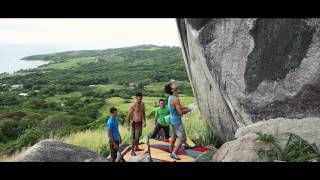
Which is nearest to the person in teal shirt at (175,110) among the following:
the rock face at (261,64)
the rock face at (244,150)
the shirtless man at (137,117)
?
the shirtless man at (137,117)

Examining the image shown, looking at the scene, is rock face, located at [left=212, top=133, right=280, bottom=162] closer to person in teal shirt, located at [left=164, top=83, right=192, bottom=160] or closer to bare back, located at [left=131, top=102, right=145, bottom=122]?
person in teal shirt, located at [left=164, top=83, right=192, bottom=160]

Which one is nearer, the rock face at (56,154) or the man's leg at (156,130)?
the rock face at (56,154)

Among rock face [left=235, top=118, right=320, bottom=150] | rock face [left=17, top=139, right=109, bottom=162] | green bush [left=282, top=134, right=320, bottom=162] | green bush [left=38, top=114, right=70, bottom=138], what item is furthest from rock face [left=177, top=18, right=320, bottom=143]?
green bush [left=38, top=114, right=70, bottom=138]

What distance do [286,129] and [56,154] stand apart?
468 centimetres

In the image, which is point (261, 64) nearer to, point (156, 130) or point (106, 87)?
point (156, 130)

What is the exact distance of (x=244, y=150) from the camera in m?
9.98

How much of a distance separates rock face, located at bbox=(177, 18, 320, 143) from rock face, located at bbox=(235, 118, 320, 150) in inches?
11.9

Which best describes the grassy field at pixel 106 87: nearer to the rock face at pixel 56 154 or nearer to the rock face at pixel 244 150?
the rock face at pixel 56 154

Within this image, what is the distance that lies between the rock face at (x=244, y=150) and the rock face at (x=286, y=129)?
31 centimetres

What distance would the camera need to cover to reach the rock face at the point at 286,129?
10.1 meters

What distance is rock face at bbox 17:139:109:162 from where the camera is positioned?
10.3m

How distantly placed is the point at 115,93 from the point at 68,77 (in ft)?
55.4
